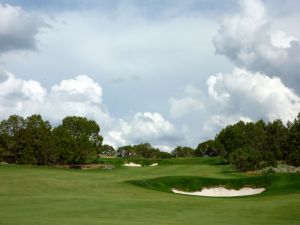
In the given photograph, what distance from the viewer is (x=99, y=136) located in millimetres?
108875

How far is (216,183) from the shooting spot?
49.1 meters

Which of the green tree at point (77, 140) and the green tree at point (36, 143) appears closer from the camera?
the green tree at point (36, 143)

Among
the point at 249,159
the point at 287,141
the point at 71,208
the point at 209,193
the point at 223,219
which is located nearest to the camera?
the point at 223,219

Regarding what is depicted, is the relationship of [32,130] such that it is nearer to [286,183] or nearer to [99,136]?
[99,136]

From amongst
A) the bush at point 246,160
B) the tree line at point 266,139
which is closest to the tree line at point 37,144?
the tree line at point 266,139

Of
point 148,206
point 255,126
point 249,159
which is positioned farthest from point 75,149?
point 148,206

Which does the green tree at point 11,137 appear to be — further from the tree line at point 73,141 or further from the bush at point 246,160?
the bush at point 246,160

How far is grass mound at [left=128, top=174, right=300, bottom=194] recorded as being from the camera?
4462cm

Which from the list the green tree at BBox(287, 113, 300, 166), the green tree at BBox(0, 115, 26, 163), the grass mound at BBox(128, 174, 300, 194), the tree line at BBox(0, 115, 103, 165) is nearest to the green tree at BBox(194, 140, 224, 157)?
the green tree at BBox(287, 113, 300, 166)

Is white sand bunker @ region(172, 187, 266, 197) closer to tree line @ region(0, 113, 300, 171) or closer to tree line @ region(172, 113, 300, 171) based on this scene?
tree line @ region(0, 113, 300, 171)

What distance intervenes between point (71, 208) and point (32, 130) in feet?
230

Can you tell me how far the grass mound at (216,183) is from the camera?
4462 centimetres

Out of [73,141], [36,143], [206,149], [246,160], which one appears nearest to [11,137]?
[36,143]

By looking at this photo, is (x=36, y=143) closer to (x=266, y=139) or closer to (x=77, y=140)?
(x=77, y=140)
